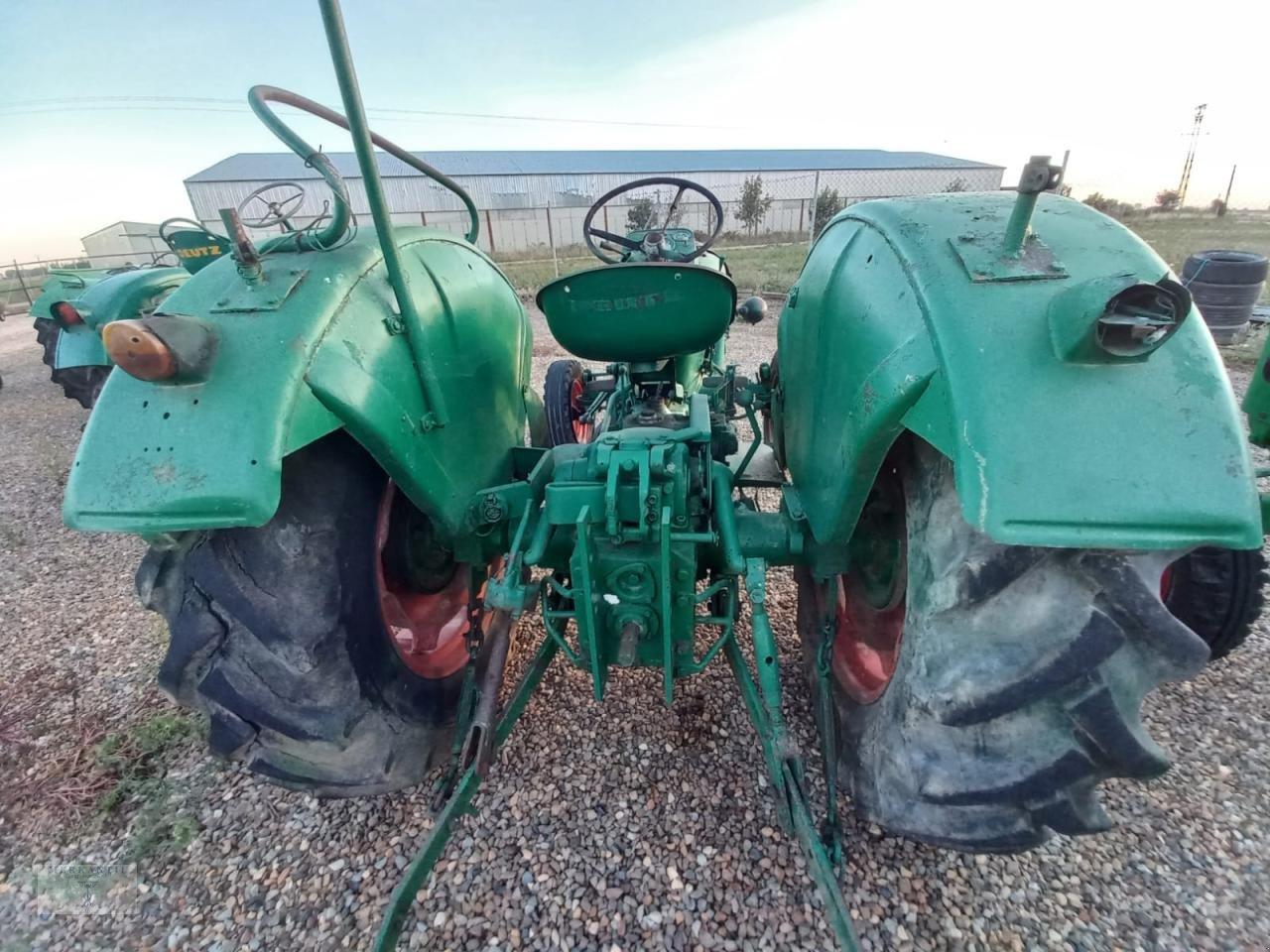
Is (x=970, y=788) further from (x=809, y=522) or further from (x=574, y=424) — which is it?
(x=574, y=424)

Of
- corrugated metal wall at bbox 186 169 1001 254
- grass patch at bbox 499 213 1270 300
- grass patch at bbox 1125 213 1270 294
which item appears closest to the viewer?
grass patch at bbox 499 213 1270 300

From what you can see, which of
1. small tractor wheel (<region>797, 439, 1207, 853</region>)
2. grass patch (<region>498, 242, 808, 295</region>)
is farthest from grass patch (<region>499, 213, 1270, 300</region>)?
small tractor wheel (<region>797, 439, 1207, 853</region>)

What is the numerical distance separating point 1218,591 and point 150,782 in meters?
3.35

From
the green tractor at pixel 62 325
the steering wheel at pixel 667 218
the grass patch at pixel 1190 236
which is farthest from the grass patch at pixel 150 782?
the grass patch at pixel 1190 236

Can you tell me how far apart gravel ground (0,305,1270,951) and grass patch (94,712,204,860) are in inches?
1.2

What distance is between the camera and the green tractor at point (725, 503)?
1.01 metres

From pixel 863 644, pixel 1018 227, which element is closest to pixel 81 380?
pixel 863 644

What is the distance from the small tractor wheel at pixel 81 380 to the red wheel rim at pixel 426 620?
16.5 ft

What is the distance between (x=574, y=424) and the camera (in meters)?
4.06

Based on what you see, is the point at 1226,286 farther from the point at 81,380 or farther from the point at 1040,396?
the point at 81,380

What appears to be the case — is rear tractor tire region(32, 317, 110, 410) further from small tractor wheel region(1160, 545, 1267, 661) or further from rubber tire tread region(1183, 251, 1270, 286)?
rubber tire tread region(1183, 251, 1270, 286)

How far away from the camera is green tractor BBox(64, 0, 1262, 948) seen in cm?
101

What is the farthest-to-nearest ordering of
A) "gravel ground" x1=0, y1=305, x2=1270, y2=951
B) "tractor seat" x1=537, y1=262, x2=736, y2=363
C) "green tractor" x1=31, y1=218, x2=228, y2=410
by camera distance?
"green tractor" x1=31, y1=218, x2=228, y2=410, "tractor seat" x1=537, y1=262, x2=736, y2=363, "gravel ground" x1=0, y1=305, x2=1270, y2=951

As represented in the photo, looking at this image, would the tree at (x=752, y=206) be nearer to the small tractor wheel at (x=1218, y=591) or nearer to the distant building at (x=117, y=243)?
the distant building at (x=117, y=243)
